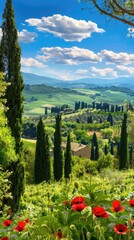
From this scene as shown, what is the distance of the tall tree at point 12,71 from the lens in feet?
65.8

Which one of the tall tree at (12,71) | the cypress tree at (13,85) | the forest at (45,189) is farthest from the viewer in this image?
the tall tree at (12,71)

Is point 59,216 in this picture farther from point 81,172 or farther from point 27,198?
point 81,172

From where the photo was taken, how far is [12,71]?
20.5m

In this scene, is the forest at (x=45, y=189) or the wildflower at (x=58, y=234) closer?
the wildflower at (x=58, y=234)

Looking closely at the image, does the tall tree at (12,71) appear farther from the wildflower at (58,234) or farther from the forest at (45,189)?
the wildflower at (58,234)

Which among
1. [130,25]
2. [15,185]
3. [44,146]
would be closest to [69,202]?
[130,25]

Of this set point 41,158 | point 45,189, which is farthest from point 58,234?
point 41,158

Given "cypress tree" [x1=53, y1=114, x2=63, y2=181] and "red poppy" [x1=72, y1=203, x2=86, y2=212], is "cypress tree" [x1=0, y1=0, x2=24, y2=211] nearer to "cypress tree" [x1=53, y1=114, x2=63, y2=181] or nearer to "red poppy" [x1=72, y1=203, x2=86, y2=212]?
"red poppy" [x1=72, y1=203, x2=86, y2=212]

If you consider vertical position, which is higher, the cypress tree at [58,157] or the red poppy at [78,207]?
the red poppy at [78,207]

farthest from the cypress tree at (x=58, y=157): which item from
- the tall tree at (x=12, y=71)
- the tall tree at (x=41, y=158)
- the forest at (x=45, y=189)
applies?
the tall tree at (x=12, y=71)

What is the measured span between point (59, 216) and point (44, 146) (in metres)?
36.7

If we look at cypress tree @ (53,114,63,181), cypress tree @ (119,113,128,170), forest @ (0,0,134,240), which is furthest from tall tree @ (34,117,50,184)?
cypress tree @ (119,113,128,170)

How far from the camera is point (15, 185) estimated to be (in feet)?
64.3

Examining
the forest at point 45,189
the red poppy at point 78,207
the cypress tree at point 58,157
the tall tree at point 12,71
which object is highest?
the tall tree at point 12,71
